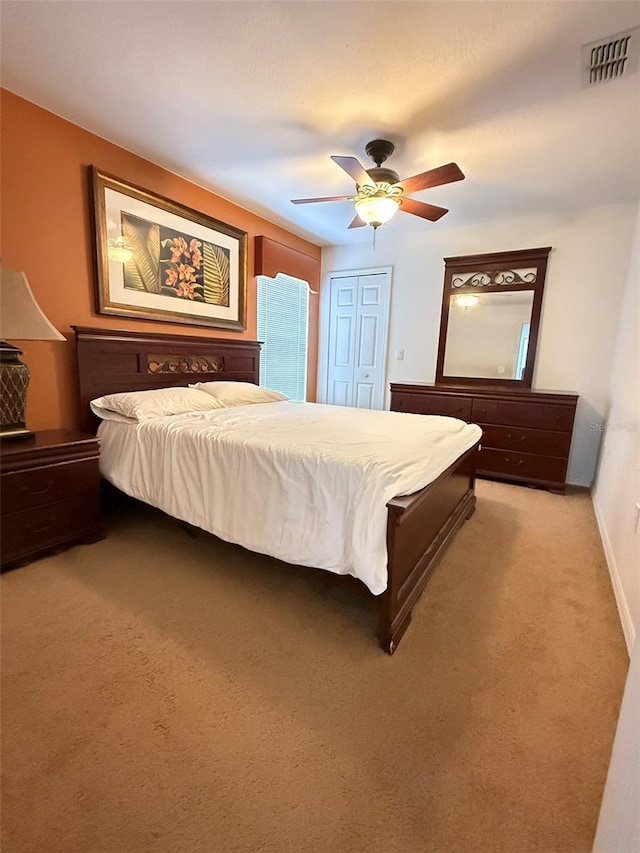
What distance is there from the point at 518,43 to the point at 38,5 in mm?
2073

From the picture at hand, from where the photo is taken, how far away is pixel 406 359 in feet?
15.1

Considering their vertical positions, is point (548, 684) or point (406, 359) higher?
point (406, 359)

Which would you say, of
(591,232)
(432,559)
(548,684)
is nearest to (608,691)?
(548,684)

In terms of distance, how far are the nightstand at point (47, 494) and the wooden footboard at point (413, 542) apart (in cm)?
185

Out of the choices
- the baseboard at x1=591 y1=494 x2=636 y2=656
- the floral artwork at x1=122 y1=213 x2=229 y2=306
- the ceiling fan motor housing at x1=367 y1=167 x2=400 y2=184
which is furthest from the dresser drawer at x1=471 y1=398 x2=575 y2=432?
the floral artwork at x1=122 y1=213 x2=229 y2=306

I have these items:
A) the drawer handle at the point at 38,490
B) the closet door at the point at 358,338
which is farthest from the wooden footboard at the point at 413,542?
the closet door at the point at 358,338

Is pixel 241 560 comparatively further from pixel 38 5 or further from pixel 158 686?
pixel 38 5

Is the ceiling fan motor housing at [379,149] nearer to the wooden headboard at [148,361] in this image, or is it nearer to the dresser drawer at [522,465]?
the wooden headboard at [148,361]

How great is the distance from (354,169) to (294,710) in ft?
8.62

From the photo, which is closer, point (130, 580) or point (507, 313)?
point (130, 580)

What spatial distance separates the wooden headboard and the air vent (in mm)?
2963

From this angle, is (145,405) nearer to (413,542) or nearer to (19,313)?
(19,313)

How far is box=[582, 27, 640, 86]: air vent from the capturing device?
168cm

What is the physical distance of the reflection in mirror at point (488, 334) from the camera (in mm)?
3926
